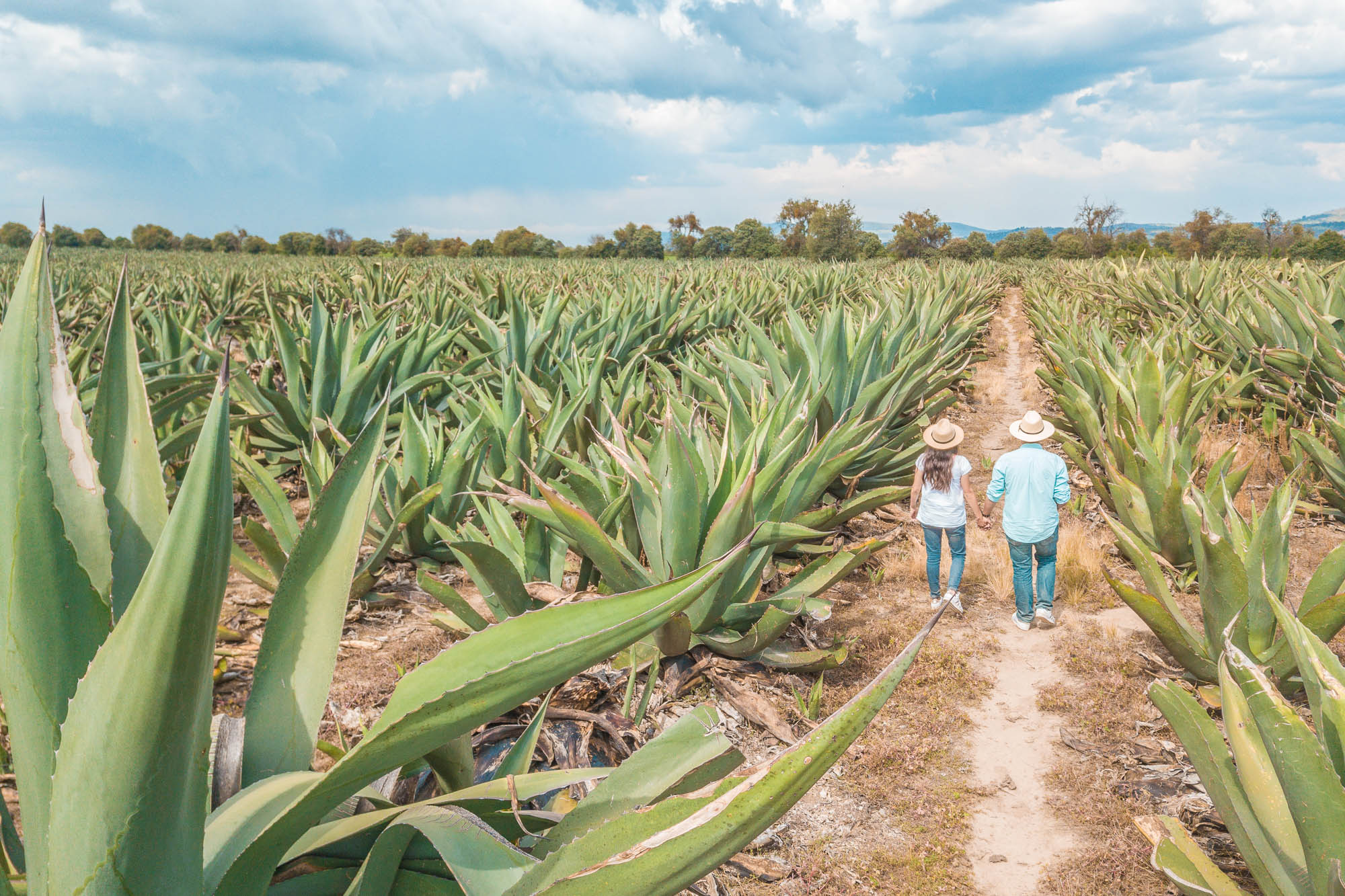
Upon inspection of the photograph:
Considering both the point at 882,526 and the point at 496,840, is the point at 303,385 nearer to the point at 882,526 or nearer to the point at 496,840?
the point at 882,526

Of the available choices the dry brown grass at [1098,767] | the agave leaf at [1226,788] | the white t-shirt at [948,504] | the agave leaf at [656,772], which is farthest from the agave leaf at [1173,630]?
the agave leaf at [656,772]

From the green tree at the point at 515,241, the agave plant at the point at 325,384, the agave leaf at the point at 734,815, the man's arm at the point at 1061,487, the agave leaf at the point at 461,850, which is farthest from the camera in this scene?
the green tree at the point at 515,241

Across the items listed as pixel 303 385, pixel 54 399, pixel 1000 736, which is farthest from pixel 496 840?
pixel 303 385

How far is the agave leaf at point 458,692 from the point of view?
80 cm

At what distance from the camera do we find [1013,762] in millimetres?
2723

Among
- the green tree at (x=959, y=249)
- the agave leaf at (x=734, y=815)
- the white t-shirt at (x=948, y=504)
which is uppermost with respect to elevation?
the green tree at (x=959, y=249)

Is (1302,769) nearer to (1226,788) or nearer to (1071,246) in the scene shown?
(1226,788)

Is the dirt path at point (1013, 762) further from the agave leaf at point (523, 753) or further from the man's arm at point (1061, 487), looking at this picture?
the agave leaf at point (523, 753)

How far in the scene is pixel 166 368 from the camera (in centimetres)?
482

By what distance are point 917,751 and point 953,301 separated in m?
7.80

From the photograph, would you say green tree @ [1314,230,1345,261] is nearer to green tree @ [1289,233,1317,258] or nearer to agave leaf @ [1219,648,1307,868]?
green tree @ [1289,233,1317,258]

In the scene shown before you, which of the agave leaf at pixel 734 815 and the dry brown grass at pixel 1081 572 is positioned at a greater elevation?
the agave leaf at pixel 734 815

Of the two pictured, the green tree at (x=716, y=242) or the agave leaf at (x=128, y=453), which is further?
the green tree at (x=716, y=242)

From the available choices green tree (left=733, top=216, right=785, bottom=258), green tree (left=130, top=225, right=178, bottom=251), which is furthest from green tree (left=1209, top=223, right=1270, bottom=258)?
green tree (left=130, top=225, right=178, bottom=251)
